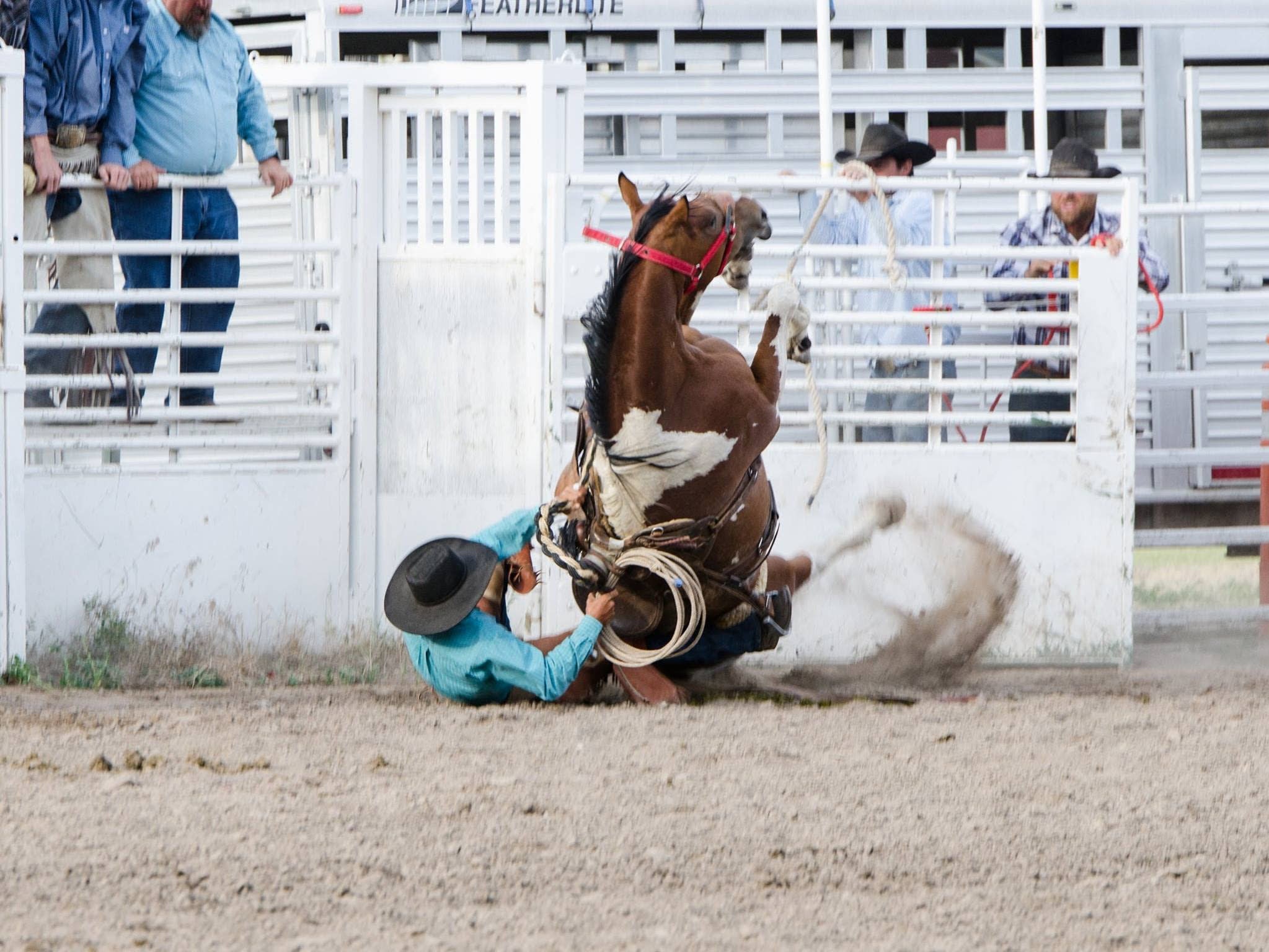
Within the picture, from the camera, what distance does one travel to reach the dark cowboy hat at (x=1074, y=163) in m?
8.00

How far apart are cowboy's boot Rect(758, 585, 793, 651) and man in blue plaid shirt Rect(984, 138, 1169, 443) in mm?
1853

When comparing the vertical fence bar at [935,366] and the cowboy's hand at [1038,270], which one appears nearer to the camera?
the vertical fence bar at [935,366]

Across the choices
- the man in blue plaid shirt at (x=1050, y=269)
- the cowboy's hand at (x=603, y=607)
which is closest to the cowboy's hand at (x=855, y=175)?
the man in blue plaid shirt at (x=1050, y=269)

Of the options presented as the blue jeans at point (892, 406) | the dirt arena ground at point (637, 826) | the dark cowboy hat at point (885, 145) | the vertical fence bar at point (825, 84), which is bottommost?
the dirt arena ground at point (637, 826)

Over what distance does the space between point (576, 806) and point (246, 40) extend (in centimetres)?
711

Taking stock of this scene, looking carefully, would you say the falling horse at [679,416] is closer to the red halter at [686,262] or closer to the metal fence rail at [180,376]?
the red halter at [686,262]

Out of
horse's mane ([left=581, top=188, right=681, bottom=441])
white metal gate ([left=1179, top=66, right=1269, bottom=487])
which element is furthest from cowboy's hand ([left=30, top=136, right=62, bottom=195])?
white metal gate ([left=1179, top=66, right=1269, bottom=487])

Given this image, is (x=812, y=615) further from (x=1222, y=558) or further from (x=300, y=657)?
(x=1222, y=558)

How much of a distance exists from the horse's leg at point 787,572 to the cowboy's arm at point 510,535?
2.79 ft

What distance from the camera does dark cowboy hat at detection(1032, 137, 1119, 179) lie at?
800cm

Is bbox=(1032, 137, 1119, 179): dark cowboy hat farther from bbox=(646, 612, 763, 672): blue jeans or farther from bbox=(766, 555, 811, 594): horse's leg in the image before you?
bbox=(646, 612, 763, 672): blue jeans

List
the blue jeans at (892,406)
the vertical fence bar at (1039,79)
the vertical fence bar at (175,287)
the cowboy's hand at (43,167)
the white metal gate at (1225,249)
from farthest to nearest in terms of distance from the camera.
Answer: the white metal gate at (1225,249), the vertical fence bar at (1039,79), the blue jeans at (892,406), the vertical fence bar at (175,287), the cowboy's hand at (43,167)

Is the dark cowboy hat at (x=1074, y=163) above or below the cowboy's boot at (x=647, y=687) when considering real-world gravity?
above

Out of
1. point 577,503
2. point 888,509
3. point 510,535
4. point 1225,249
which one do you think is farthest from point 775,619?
point 1225,249
